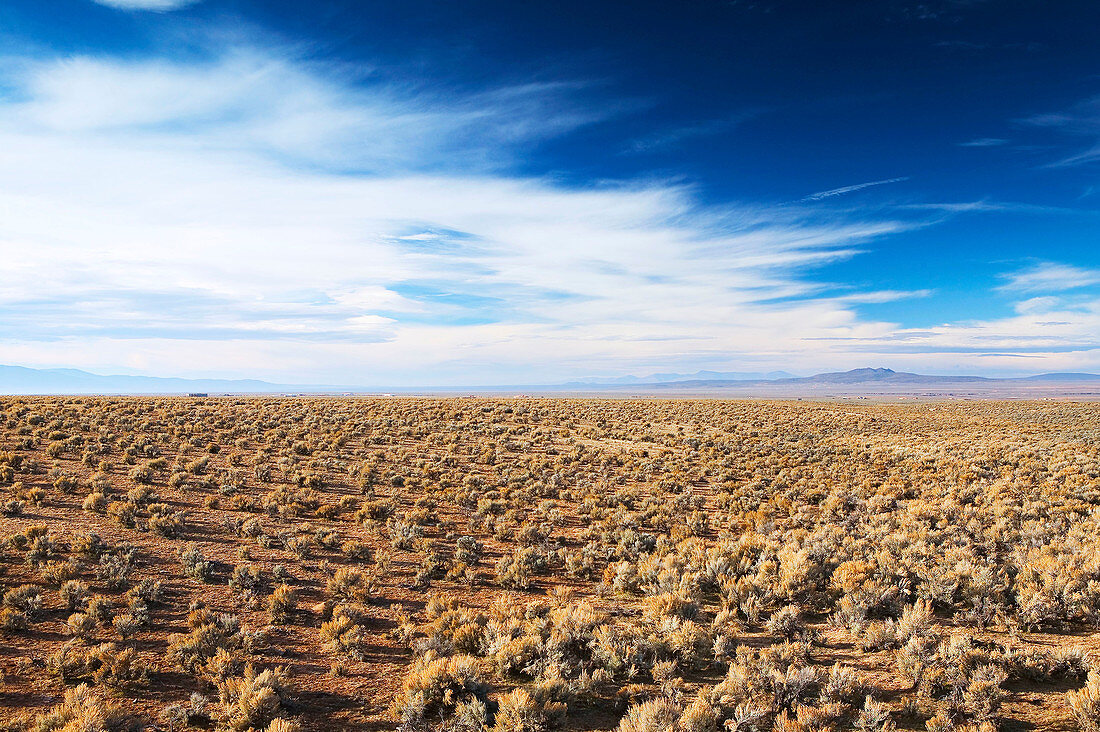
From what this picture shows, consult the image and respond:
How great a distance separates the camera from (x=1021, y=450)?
26.8m

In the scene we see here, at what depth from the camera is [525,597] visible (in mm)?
10188

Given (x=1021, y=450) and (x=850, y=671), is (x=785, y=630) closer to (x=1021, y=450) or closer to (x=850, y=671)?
(x=850, y=671)

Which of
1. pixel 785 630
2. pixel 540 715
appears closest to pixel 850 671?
pixel 785 630

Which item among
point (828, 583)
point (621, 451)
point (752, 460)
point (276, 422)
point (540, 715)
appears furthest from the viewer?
point (276, 422)

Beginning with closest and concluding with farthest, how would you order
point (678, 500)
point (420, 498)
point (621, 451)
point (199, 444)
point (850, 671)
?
point (850, 671)
point (420, 498)
point (678, 500)
point (199, 444)
point (621, 451)

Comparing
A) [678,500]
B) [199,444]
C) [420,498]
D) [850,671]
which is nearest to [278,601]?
[420,498]

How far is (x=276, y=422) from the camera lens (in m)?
30.9

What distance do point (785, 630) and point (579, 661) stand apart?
355 cm

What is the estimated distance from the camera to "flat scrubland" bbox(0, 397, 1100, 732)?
6.18 meters

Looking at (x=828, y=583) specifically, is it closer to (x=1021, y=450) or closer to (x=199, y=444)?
(x=199, y=444)

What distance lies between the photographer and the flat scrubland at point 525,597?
618 centimetres

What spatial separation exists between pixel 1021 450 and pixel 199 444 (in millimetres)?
39880

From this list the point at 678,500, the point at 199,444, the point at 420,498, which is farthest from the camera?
the point at 199,444

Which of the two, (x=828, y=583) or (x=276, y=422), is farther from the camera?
(x=276, y=422)
